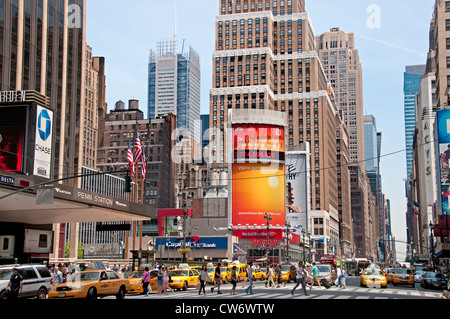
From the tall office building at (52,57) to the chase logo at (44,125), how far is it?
1397cm

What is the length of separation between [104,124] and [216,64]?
41.1 m

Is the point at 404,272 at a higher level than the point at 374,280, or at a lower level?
higher

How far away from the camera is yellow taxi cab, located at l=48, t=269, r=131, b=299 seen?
2359cm

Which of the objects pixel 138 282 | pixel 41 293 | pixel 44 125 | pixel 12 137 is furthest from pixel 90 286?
pixel 44 125

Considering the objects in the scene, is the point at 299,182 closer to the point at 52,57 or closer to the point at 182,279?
the point at 52,57

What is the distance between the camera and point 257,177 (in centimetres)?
10131

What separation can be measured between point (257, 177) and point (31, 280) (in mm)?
76913

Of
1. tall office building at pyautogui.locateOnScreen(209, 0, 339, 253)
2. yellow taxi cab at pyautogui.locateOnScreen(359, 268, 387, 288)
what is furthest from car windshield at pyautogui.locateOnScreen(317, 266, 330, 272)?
tall office building at pyautogui.locateOnScreen(209, 0, 339, 253)

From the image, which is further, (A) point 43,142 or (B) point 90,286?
(A) point 43,142

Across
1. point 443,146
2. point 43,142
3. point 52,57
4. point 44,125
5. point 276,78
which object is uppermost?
point 276,78

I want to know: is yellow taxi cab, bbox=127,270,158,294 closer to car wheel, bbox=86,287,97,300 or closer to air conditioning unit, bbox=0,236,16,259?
car wheel, bbox=86,287,97,300

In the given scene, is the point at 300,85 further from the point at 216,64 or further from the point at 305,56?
the point at 216,64

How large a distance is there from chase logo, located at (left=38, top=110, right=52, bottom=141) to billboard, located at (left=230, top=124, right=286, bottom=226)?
59232 mm
